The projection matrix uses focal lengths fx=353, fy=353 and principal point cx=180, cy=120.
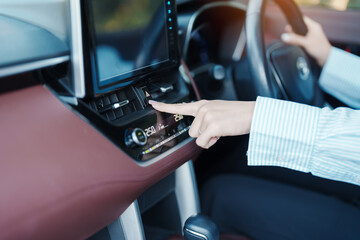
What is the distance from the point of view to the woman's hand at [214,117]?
0.67 metres

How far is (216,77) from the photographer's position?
1.09 metres

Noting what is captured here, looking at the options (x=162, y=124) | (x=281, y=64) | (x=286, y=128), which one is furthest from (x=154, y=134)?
(x=281, y=64)

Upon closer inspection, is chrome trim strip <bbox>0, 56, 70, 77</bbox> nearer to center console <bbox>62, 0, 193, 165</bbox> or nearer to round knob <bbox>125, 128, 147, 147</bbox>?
center console <bbox>62, 0, 193, 165</bbox>

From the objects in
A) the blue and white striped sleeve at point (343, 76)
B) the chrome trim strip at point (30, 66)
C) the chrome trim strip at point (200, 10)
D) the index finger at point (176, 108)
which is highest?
the chrome trim strip at point (30, 66)

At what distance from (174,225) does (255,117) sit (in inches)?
14.6

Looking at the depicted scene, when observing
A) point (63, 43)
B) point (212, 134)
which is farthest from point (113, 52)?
point (212, 134)

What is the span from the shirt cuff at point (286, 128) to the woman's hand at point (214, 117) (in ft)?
0.07

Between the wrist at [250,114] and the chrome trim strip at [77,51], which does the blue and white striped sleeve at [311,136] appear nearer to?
the wrist at [250,114]

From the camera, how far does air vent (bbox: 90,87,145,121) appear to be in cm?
63

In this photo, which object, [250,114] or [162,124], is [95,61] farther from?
[250,114]

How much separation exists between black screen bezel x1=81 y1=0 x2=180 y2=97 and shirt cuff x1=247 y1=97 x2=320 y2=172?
0.71 ft

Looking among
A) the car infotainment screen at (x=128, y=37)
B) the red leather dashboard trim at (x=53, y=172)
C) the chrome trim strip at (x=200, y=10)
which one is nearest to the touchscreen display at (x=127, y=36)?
the car infotainment screen at (x=128, y=37)

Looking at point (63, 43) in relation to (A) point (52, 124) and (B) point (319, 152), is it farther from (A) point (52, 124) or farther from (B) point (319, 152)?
(B) point (319, 152)

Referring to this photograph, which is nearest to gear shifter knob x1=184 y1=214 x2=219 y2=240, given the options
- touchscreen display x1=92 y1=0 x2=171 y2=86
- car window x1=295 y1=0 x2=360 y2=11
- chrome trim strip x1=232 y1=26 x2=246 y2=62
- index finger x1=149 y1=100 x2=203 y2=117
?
index finger x1=149 y1=100 x2=203 y2=117
